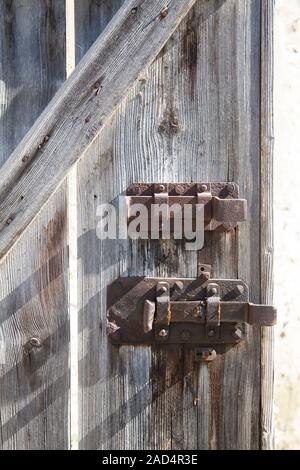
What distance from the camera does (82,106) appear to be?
4.87 ft

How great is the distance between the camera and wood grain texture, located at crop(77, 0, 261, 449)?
5.07 ft

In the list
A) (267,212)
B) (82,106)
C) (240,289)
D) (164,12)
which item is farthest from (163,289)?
(164,12)

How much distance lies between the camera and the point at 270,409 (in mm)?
1609

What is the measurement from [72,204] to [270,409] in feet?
2.74

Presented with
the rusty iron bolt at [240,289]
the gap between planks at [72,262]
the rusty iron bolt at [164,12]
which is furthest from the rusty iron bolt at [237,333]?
the rusty iron bolt at [164,12]

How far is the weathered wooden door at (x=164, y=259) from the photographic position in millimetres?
1547

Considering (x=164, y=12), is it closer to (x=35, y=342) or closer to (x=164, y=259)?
(x=164, y=259)

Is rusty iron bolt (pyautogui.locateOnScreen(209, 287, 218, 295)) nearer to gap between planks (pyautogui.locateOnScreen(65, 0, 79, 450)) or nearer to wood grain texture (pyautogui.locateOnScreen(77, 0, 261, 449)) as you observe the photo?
wood grain texture (pyautogui.locateOnScreen(77, 0, 261, 449))

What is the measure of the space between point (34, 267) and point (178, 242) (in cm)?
42

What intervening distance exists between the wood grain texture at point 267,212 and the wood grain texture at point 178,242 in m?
0.02

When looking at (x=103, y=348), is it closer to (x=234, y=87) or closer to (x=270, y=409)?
(x=270, y=409)

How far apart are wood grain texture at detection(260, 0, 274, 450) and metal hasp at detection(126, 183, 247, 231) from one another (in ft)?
0.28

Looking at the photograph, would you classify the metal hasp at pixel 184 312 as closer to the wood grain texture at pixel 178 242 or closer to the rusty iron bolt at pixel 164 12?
the wood grain texture at pixel 178 242
